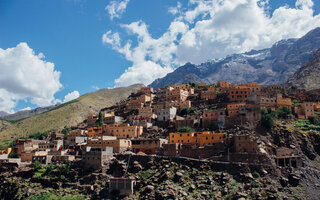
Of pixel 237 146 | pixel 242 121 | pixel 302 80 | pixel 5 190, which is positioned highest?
pixel 302 80

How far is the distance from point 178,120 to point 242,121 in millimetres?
15231

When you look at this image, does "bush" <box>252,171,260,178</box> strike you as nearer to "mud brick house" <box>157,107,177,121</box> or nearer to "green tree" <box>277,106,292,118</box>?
"green tree" <box>277,106,292,118</box>

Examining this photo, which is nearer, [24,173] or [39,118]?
[24,173]

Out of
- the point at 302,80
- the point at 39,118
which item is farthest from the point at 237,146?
the point at 39,118

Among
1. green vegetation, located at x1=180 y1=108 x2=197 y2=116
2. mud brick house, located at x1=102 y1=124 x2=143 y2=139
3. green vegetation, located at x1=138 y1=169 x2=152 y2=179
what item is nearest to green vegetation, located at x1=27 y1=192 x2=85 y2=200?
green vegetation, located at x1=138 y1=169 x2=152 y2=179

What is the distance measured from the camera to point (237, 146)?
5375 centimetres

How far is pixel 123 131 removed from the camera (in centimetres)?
7194

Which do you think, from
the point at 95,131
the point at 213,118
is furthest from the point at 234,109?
the point at 95,131

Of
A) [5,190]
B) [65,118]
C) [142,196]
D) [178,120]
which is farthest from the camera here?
[65,118]

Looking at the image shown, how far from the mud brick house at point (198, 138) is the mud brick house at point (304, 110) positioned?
78.8 feet

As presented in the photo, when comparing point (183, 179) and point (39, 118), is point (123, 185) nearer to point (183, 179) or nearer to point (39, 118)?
point (183, 179)

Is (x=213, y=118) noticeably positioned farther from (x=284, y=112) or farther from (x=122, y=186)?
(x=122, y=186)

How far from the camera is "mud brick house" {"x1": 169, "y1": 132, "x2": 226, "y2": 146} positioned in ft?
189

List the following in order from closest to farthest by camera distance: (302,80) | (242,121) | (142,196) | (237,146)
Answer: (142,196) → (237,146) → (242,121) → (302,80)
